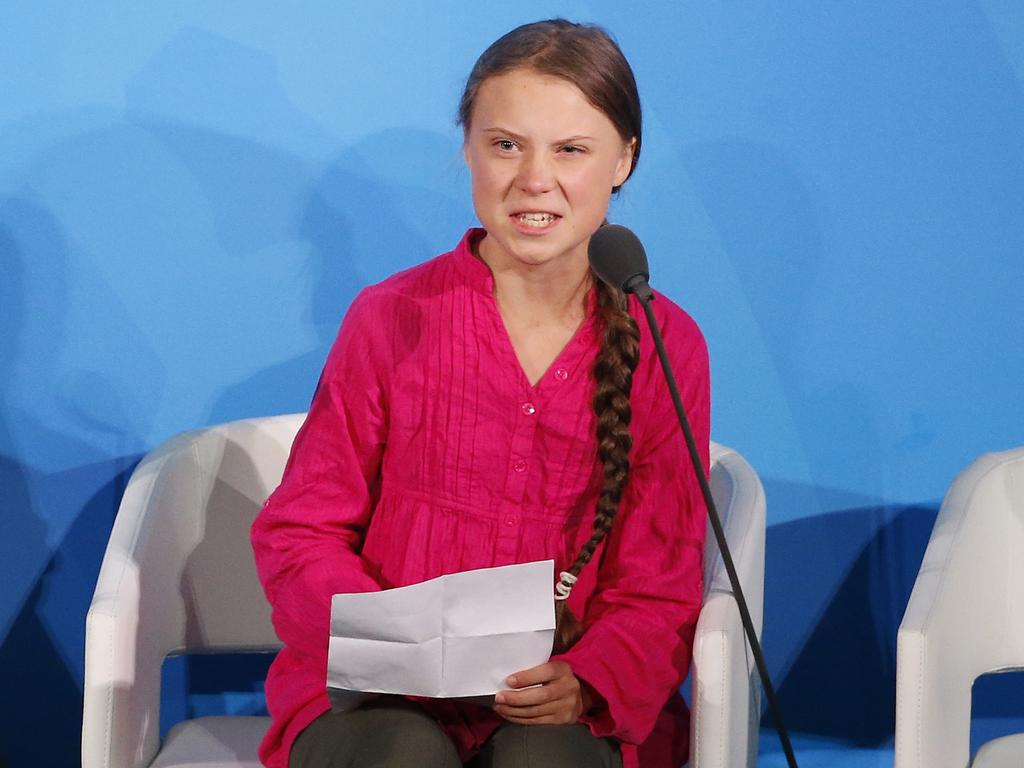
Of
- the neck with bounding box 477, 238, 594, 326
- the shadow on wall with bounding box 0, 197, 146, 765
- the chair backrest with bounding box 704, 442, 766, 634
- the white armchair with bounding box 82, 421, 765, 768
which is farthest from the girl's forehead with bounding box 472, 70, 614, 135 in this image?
the shadow on wall with bounding box 0, 197, 146, 765

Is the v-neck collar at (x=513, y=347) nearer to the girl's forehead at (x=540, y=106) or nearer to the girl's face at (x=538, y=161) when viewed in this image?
the girl's face at (x=538, y=161)

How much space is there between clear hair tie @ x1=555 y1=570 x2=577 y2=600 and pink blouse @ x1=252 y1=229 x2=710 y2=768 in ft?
0.14

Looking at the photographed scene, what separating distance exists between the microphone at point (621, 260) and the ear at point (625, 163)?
0.27 m

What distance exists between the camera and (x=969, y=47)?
7.33 feet

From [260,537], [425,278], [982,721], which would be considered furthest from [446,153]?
[982,721]

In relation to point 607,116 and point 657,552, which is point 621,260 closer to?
point 607,116

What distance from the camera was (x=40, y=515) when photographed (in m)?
2.34

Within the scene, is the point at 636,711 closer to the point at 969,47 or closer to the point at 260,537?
Result: the point at 260,537

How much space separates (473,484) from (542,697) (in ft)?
0.92

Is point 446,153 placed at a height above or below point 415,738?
above

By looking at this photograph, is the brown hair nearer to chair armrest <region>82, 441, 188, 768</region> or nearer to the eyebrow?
the eyebrow

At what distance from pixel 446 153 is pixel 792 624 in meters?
0.94

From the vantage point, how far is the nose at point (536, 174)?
65.9 inches

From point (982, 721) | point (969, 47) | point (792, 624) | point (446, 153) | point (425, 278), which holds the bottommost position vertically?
point (982, 721)
